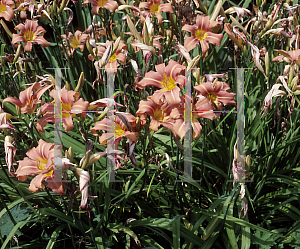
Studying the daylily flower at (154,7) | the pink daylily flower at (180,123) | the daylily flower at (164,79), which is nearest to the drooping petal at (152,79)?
the daylily flower at (164,79)

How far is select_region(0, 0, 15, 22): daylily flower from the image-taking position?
7.00ft

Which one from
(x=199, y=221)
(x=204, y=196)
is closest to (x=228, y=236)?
(x=199, y=221)

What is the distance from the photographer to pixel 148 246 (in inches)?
66.1

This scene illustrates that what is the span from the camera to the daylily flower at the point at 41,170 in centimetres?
113

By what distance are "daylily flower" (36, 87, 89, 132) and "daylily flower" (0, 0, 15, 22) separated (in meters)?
1.20

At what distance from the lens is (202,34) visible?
1752 mm

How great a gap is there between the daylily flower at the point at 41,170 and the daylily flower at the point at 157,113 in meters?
0.41

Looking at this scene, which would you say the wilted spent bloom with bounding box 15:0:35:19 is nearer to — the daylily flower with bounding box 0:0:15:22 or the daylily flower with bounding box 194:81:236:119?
the daylily flower with bounding box 0:0:15:22

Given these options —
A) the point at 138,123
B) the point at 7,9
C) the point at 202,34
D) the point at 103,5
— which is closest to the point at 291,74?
the point at 202,34

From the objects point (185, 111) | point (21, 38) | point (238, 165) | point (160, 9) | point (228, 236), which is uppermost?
point (160, 9)

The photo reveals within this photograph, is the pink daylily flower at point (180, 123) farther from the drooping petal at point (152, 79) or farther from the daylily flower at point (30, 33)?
the daylily flower at point (30, 33)

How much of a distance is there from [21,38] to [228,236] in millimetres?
1865

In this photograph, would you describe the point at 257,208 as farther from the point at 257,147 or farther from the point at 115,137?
the point at 115,137

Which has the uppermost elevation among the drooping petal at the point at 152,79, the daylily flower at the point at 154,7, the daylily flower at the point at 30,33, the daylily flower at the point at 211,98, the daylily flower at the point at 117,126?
the daylily flower at the point at 154,7
